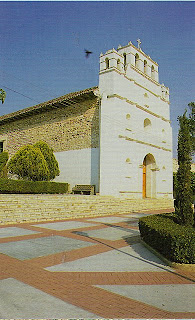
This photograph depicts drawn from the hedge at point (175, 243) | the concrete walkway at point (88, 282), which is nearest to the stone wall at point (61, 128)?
the concrete walkway at point (88, 282)

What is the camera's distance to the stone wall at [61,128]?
64.0 ft

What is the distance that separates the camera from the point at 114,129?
736 inches

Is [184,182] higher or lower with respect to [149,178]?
lower

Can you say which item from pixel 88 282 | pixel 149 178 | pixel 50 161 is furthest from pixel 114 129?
pixel 88 282

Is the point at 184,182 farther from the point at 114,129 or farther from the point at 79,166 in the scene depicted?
the point at 79,166

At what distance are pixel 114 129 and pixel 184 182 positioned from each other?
1221 centimetres

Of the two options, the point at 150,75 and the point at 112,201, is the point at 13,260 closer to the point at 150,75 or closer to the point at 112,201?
the point at 112,201

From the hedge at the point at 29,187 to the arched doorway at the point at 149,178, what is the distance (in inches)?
334

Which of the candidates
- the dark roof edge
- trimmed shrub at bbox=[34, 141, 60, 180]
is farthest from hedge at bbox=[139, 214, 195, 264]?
the dark roof edge

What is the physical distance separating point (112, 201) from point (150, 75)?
536 inches

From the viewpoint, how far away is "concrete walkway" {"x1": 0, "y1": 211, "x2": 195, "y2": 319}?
3.15 meters

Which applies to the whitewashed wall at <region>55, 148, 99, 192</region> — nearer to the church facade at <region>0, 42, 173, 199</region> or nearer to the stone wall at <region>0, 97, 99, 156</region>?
the church facade at <region>0, 42, 173, 199</region>

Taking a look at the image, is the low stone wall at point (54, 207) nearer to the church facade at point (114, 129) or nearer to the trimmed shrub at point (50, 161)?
the church facade at point (114, 129)

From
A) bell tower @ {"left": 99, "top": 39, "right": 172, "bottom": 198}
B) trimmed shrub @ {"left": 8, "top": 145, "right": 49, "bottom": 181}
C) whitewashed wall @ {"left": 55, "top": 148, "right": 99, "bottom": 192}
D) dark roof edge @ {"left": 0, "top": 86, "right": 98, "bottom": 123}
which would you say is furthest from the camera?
dark roof edge @ {"left": 0, "top": 86, "right": 98, "bottom": 123}
